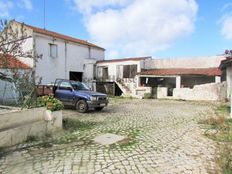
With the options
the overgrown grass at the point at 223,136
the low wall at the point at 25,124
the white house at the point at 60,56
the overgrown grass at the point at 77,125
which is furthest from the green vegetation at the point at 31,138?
the white house at the point at 60,56

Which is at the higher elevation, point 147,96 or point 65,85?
point 65,85

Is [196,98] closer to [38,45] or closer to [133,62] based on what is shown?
[133,62]

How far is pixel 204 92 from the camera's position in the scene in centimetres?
Result: 2219

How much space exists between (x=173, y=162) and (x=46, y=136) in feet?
14.4

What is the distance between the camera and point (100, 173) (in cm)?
508

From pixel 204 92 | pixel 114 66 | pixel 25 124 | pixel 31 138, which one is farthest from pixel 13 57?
pixel 114 66

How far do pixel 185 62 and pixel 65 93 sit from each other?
59.5 ft

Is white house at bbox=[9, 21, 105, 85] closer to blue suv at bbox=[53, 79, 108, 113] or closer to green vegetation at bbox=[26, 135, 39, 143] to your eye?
blue suv at bbox=[53, 79, 108, 113]

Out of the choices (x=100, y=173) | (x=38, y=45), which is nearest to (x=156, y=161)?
(x=100, y=173)

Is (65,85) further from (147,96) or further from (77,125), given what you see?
(147,96)

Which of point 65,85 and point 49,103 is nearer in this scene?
point 49,103

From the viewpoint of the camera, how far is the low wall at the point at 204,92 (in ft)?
70.0

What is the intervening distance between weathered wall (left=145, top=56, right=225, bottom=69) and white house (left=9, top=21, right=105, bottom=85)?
759cm

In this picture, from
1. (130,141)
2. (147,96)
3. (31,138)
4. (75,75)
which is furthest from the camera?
(75,75)
